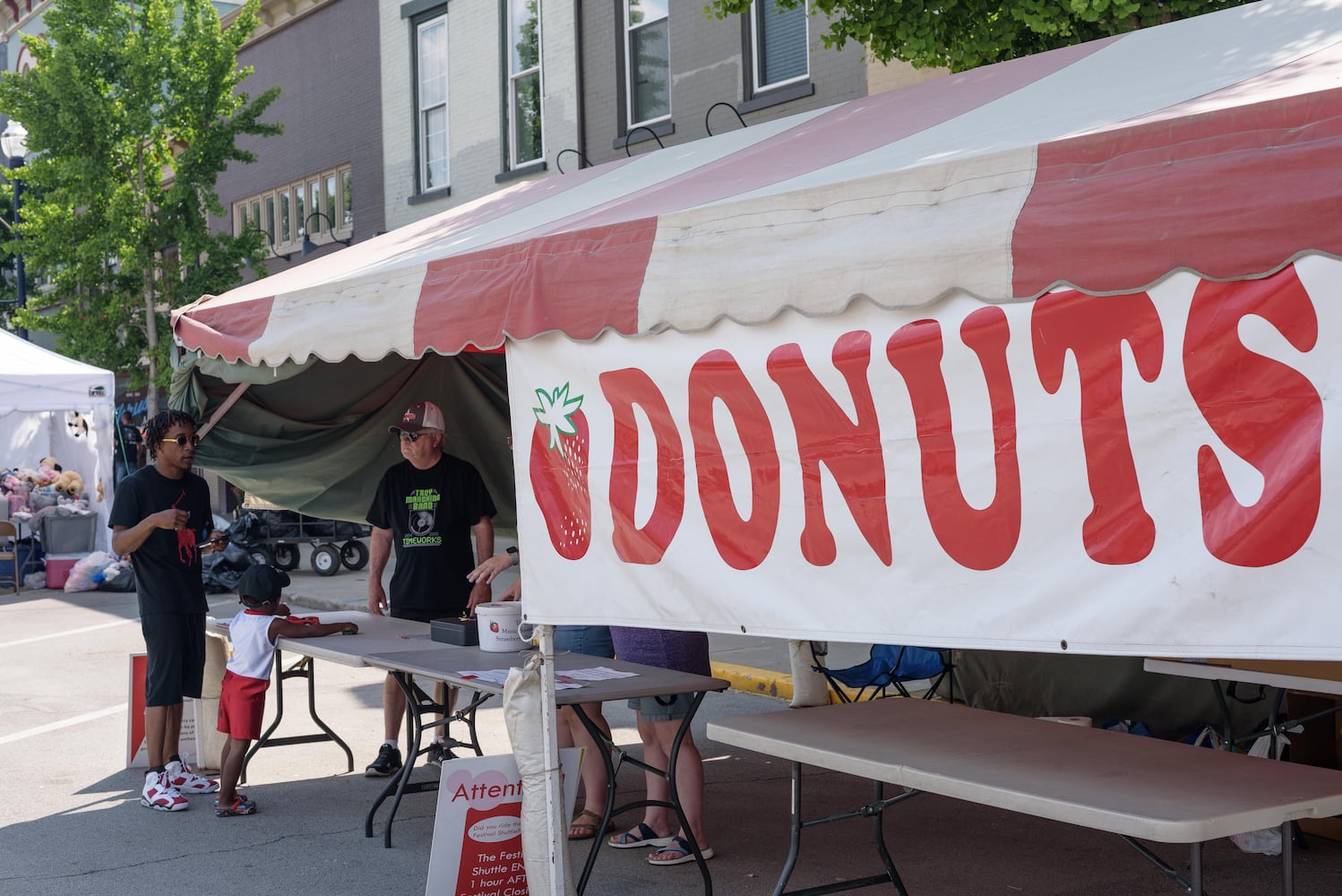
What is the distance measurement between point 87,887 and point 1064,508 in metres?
4.27

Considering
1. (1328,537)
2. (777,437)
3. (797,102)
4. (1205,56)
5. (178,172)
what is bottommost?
(1328,537)

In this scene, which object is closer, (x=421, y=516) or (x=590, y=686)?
(x=590, y=686)

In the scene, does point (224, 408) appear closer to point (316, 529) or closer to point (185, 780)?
point (185, 780)

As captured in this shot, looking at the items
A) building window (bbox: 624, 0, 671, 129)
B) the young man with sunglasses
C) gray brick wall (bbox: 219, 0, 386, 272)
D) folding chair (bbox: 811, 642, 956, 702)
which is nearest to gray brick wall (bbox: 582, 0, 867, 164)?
building window (bbox: 624, 0, 671, 129)

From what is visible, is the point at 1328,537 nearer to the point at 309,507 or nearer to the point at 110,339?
the point at 309,507

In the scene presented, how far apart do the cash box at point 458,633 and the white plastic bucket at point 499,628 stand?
167mm

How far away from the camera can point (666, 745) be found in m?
5.60

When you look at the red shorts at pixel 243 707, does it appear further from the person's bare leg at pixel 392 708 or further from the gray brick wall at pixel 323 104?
the gray brick wall at pixel 323 104

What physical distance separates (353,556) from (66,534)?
3.74 meters

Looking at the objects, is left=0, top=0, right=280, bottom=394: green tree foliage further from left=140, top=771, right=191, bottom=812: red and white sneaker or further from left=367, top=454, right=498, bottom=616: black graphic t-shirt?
left=140, top=771, right=191, bottom=812: red and white sneaker

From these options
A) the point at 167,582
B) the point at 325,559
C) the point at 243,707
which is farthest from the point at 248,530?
the point at 243,707

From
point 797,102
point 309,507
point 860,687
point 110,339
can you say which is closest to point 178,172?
point 110,339

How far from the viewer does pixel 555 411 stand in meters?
4.70

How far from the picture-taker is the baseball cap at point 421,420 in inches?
275
